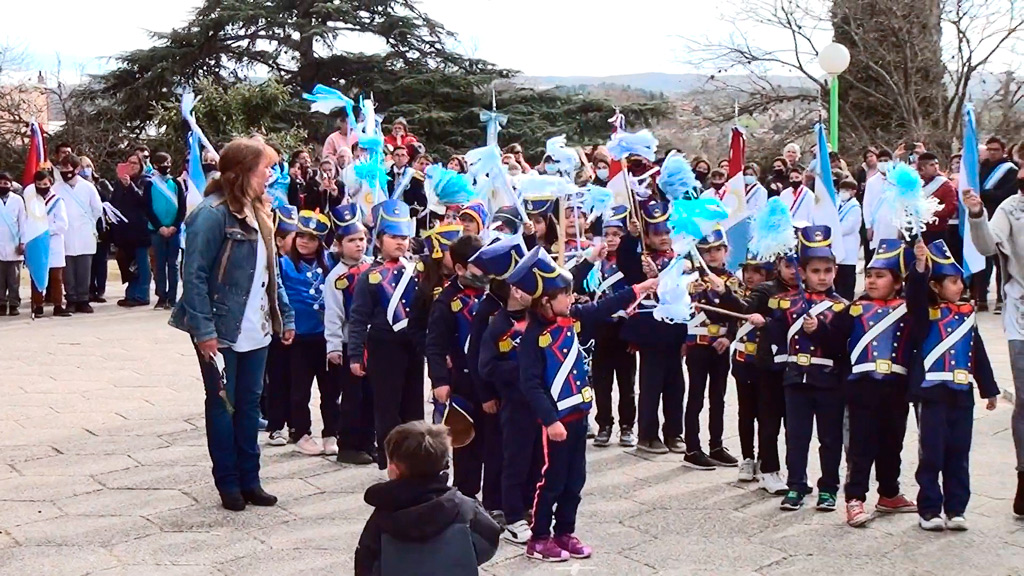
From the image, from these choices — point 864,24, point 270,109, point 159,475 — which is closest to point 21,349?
point 159,475

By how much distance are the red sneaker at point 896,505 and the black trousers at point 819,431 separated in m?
0.25

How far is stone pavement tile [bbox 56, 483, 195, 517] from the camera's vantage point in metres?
6.35

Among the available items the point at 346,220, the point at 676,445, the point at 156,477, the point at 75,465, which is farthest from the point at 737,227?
the point at 75,465

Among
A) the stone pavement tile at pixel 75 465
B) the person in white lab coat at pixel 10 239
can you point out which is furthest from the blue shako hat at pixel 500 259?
the person in white lab coat at pixel 10 239

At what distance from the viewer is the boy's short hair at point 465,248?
6.12 m

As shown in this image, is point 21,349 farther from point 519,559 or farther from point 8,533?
point 519,559

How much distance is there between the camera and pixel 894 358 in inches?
237

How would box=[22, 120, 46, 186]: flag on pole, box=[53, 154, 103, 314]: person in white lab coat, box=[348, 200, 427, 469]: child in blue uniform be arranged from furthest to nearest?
1. box=[53, 154, 103, 314]: person in white lab coat
2. box=[22, 120, 46, 186]: flag on pole
3. box=[348, 200, 427, 469]: child in blue uniform

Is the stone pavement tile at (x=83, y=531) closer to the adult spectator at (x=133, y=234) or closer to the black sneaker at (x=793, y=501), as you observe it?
the black sneaker at (x=793, y=501)

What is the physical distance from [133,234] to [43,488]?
8.90 m

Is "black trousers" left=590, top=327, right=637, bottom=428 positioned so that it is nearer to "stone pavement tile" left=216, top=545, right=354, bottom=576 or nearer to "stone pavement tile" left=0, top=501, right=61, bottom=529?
"stone pavement tile" left=216, top=545, right=354, bottom=576

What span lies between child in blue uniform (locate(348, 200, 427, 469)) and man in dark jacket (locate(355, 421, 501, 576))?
308cm

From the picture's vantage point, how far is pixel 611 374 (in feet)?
26.5

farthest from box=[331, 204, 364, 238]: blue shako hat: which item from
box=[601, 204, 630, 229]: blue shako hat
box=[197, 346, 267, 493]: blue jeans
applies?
box=[601, 204, 630, 229]: blue shako hat
